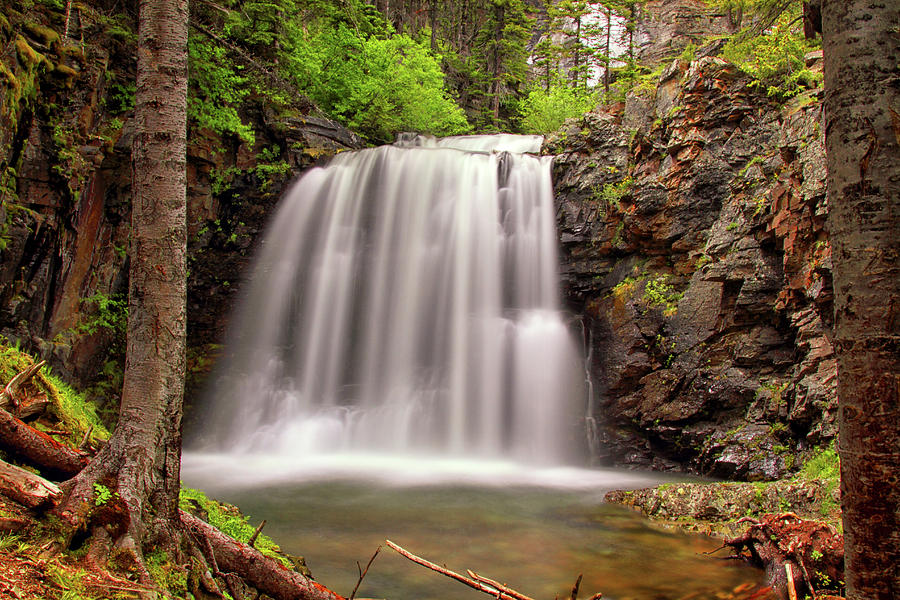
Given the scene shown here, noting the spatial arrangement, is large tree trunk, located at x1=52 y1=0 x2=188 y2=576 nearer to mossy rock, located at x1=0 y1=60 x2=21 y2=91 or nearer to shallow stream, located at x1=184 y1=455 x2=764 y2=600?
shallow stream, located at x1=184 y1=455 x2=764 y2=600

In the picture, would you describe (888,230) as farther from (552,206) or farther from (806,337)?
(552,206)

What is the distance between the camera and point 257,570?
12.7ft

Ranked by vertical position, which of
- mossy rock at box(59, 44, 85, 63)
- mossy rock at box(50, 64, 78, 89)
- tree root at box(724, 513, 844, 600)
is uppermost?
mossy rock at box(59, 44, 85, 63)

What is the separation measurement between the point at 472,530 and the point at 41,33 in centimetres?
1038

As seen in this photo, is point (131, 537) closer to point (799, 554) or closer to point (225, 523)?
point (225, 523)

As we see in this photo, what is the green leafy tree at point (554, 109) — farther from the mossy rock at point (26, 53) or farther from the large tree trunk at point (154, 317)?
the large tree trunk at point (154, 317)

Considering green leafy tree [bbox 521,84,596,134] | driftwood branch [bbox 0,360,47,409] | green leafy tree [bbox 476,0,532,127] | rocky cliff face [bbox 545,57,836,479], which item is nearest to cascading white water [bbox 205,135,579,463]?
rocky cliff face [bbox 545,57,836,479]

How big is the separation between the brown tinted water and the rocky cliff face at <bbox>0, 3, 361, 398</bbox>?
5.33 metres

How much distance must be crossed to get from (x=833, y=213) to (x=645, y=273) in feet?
36.8

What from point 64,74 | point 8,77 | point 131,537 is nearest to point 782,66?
point 64,74

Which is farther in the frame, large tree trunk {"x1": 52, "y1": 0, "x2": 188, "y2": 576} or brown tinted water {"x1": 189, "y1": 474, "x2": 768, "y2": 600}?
brown tinted water {"x1": 189, "y1": 474, "x2": 768, "y2": 600}

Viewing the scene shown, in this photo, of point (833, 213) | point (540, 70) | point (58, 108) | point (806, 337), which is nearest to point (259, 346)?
point (58, 108)

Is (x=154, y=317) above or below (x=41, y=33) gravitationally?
below

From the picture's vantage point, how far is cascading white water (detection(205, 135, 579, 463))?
13.8 m
